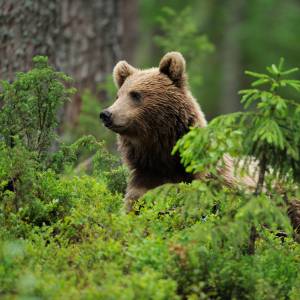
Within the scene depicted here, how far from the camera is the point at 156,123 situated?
8117 millimetres

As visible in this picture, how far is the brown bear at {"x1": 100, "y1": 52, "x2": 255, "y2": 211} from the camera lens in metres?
8.03

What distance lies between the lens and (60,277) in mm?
5285

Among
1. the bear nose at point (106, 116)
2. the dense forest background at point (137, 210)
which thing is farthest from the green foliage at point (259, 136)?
the bear nose at point (106, 116)

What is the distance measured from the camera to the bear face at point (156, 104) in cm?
804

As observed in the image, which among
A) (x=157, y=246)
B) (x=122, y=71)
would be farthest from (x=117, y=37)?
(x=157, y=246)

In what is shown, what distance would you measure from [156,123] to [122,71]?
2.55 ft

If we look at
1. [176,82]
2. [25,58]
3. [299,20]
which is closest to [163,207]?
[176,82]

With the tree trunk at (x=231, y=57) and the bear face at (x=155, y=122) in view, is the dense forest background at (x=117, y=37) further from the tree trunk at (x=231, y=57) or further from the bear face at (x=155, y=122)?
the bear face at (x=155, y=122)

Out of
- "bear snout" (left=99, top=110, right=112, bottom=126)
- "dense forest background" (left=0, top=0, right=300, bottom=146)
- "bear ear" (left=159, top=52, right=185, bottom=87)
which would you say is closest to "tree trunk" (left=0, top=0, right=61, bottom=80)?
"dense forest background" (left=0, top=0, right=300, bottom=146)

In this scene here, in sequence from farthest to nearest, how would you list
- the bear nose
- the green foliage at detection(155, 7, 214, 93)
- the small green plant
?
the green foliage at detection(155, 7, 214, 93)
the bear nose
the small green plant

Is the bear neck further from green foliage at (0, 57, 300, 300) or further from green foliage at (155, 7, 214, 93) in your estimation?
green foliage at (155, 7, 214, 93)

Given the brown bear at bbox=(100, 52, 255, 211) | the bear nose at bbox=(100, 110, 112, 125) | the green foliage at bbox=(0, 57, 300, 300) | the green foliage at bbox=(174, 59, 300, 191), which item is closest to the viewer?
the green foliage at bbox=(0, 57, 300, 300)

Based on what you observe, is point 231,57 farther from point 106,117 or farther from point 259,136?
point 259,136

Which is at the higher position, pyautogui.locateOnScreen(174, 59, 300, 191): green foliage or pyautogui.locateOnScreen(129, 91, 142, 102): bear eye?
pyautogui.locateOnScreen(174, 59, 300, 191): green foliage
